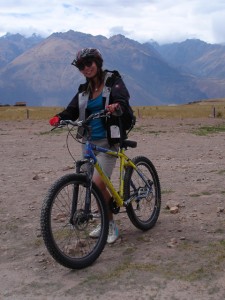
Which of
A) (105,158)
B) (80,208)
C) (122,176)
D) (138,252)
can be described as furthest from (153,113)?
(80,208)

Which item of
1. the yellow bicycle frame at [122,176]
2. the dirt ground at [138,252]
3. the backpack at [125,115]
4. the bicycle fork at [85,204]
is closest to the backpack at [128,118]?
the backpack at [125,115]

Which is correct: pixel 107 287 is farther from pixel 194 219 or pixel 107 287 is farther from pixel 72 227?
pixel 194 219

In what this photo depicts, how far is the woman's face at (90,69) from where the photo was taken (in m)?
5.27

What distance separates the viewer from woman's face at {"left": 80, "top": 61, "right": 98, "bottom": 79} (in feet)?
17.3

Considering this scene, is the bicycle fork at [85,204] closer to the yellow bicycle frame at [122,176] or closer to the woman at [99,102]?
the yellow bicycle frame at [122,176]

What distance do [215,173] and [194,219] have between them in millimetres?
3405

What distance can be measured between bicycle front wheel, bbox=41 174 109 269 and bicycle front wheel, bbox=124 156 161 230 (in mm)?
679

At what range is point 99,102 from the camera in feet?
17.7

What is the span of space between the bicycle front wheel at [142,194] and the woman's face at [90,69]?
51.4 inches

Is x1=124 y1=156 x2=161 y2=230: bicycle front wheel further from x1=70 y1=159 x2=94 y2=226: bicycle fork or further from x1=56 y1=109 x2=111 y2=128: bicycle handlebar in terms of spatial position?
x1=56 y1=109 x2=111 y2=128: bicycle handlebar

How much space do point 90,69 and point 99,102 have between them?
397 mm

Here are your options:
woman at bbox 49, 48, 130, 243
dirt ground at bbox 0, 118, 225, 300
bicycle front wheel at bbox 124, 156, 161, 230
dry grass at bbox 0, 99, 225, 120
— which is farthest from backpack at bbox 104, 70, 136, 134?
dry grass at bbox 0, 99, 225, 120

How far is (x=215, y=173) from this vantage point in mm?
9625

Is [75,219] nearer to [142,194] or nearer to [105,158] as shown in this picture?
[105,158]
